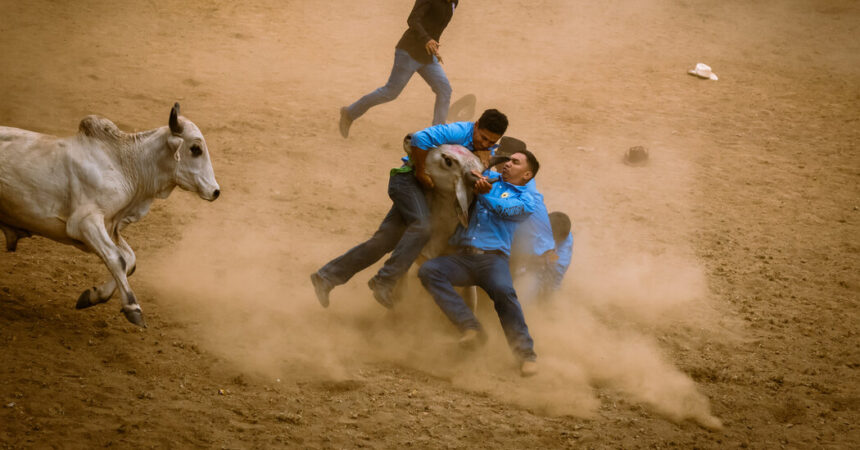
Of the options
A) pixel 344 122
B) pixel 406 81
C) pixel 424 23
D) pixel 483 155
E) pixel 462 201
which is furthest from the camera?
pixel 344 122

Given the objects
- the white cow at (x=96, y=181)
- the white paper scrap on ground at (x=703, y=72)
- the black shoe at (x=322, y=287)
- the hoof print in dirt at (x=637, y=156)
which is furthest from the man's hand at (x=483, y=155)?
the white paper scrap on ground at (x=703, y=72)

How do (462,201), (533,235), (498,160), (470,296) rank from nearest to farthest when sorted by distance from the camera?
(462,201) → (470,296) → (533,235) → (498,160)

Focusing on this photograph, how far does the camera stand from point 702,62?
13.7 metres

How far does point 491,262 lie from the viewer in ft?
18.8

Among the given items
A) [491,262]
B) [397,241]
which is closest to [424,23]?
[397,241]

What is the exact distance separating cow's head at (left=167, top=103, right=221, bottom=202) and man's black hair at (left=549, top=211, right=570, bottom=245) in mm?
2824

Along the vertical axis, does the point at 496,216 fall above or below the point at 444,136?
below

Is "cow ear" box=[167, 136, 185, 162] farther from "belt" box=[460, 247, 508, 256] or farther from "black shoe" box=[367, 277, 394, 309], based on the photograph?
"belt" box=[460, 247, 508, 256]

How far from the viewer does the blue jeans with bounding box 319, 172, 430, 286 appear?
18.4 ft

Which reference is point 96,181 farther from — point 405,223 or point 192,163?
point 405,223

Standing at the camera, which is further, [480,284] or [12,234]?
[480,284]

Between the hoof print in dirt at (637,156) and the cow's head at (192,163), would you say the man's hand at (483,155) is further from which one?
the hoof print in dirt at (637,156)

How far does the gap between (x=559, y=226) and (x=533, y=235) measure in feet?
1.57

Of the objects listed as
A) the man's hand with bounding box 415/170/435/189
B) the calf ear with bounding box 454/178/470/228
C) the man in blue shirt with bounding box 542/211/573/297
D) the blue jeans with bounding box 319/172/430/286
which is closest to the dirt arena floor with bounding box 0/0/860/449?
the man in blue shirt with bounding box 542/211/573/297
